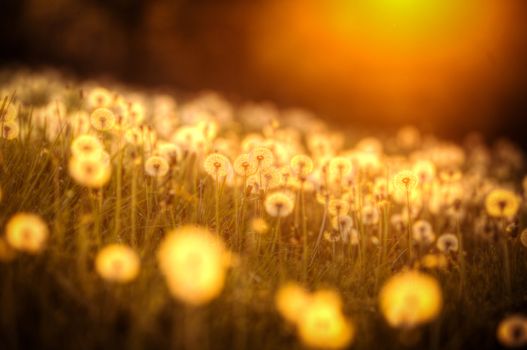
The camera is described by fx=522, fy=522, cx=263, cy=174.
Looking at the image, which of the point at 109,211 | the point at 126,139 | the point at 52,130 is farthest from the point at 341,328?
the point at 52,130

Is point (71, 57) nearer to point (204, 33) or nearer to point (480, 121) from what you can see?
point (204, 33)

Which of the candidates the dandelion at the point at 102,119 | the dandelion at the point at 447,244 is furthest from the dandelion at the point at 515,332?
the dandelion at the point at 102,119

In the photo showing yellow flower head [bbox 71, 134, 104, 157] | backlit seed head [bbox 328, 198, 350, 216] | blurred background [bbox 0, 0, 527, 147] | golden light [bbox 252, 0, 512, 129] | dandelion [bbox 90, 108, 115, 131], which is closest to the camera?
yellow flower head [bbox 71, 134, 104, 157]

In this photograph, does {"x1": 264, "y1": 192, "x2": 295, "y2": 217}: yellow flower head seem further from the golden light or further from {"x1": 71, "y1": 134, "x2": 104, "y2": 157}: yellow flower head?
the golden light

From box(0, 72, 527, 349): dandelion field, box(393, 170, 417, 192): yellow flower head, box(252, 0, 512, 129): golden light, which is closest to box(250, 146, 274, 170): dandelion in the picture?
box(0, 72, 527, 349): dandelion field

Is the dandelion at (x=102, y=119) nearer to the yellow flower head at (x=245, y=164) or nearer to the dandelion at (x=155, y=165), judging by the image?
the dandelion at (x=155, y=165)

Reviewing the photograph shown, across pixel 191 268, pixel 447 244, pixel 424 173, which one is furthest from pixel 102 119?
pixel 424 173

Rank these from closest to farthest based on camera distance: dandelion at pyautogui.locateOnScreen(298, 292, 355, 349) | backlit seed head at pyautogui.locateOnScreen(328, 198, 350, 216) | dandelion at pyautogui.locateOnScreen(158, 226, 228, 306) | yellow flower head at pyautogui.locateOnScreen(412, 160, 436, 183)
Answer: dandelion at pyautogui.locateOnScreen(158, 226, 228, 306) → dandelion at pyautogui.locateOnScreen(298, 292, 355, 349) → backlit seed head at pyautogui.locateOnScreen(328, 198, 350, 216) → yellow flower head at pyautogui.locateOnScreen(412, 160, 436, 183)

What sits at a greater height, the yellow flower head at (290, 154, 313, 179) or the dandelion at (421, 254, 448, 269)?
the yellow flower head at (290, 154, 313, 179)
